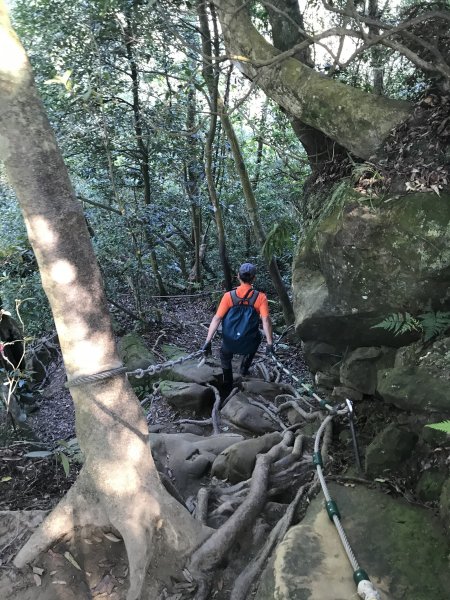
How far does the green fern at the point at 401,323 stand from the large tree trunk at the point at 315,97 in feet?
5.79

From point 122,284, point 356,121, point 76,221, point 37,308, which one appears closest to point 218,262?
point 122,284

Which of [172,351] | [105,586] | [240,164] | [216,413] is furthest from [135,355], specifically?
[105,586]

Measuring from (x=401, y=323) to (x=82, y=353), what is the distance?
257 cm

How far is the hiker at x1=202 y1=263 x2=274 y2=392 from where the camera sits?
18.8 ft

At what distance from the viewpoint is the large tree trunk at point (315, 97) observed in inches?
180

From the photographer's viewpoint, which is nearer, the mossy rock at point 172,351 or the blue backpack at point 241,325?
the blue backpack at point 241,325

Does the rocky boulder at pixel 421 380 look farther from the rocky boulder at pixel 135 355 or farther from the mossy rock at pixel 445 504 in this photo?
the rocky boulder at pixel 135 355

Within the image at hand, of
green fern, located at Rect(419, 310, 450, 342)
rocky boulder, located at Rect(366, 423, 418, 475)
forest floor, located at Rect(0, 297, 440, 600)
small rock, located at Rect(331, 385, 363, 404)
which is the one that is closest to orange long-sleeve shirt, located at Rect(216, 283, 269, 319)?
small rock, located at Rect(331, 385, 363, 404)

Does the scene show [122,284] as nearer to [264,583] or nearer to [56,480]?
[56,480]

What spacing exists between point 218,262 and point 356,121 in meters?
9.60

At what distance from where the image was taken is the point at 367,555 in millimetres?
2676

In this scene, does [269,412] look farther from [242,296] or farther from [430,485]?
[430,485]

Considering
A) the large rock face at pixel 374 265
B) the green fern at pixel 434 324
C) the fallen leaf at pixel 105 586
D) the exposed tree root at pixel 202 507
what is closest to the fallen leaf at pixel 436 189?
the large rock face at pixel 374 265

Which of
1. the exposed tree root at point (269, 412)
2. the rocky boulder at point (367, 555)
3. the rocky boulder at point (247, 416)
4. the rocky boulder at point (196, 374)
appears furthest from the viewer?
the rocky boulder at point (196, 374)
